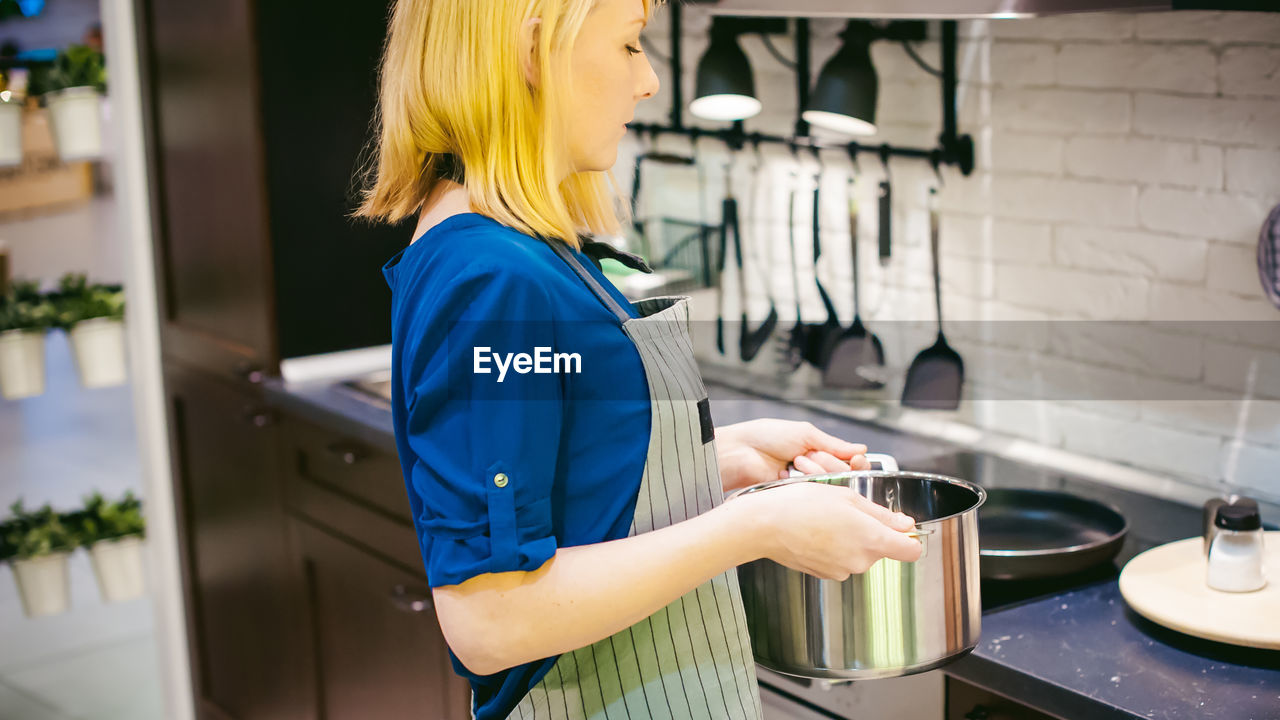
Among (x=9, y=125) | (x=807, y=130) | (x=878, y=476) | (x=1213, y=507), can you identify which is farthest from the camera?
(x=9, y=125)

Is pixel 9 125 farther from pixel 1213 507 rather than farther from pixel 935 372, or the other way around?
pixel 1213 507

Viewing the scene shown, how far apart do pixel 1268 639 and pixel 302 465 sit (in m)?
1.75

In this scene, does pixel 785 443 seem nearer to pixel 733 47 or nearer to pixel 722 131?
pixel 733 47

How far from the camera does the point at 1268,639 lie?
117 centimetres

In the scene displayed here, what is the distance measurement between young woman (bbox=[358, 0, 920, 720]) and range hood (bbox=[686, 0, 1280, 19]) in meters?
0.55

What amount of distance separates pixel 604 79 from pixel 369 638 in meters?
1.56

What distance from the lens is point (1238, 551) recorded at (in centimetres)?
128

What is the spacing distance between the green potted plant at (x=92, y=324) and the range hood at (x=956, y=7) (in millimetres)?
1671

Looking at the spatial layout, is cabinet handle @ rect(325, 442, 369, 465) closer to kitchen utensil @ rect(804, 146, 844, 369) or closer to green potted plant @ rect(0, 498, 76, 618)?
kitchen utensil @ rect(804, 146, 844, 369)

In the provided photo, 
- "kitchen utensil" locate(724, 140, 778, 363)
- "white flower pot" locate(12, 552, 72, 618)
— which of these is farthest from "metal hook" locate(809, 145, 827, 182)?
"white flower pot" locate(12, 552, 72, 618)

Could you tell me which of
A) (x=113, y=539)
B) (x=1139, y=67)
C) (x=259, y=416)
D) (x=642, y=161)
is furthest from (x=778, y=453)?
(x=113, y=539)

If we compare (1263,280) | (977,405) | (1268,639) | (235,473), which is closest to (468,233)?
(1268,639)

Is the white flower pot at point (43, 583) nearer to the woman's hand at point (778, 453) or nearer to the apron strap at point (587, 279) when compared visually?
the woman's hand at point (778, 453)

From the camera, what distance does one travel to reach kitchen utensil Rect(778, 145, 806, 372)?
7.07 feet
